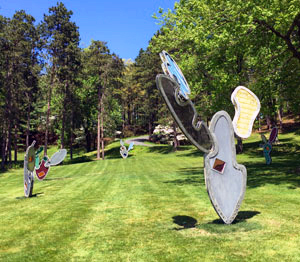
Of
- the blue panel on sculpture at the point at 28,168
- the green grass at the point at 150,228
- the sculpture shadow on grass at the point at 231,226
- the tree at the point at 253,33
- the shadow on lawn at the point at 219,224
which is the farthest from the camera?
the tree at the point at 253,33

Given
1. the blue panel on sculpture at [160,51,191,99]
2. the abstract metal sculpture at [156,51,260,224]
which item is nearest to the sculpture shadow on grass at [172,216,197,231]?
the abstract metal sculpture at [156,51,260,224]

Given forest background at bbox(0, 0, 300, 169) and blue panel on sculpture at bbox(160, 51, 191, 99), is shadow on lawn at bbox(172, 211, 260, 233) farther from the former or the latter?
forest background at bbox(0, 0, 300, 169)

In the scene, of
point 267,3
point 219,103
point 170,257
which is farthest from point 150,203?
point 219,103

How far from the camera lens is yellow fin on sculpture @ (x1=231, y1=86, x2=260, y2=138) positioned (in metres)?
7.31

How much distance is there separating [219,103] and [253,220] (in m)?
19.3

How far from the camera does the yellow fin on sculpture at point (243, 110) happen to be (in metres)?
7.31

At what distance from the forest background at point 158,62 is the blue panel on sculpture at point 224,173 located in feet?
23.7

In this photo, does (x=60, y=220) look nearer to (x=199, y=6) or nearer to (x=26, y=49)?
(x=199, y=6)

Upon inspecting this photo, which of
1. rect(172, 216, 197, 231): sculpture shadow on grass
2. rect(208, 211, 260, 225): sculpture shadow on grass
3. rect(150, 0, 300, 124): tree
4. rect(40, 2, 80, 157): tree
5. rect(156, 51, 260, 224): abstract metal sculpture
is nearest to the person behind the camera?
rect(156, 51, 260, 224): abstract metal sculpture

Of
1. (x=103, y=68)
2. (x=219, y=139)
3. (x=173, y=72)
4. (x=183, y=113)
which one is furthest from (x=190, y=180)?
(x=103, y=68)

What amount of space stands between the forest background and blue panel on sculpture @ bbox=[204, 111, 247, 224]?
7.23 metres

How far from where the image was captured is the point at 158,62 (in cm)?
4659

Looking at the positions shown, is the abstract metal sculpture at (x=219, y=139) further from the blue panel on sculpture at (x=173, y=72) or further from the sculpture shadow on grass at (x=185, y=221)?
the sculpture shadow on grass at (x=185, y=221)

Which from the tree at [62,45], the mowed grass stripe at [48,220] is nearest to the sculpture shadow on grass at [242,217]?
the mowed grass stripe at [48,220]
